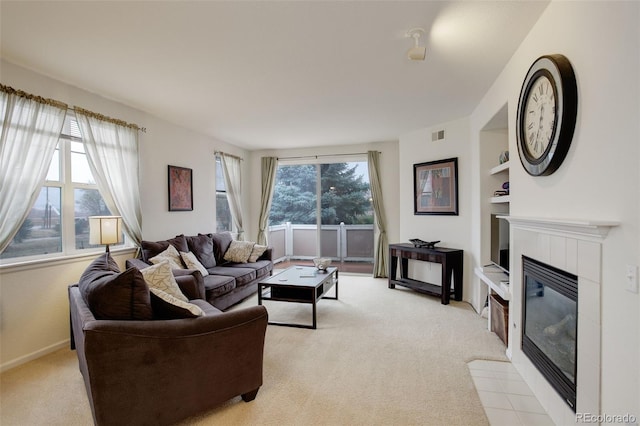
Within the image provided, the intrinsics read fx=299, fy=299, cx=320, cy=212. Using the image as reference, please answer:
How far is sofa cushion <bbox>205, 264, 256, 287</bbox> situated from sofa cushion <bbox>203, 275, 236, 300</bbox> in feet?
0.43

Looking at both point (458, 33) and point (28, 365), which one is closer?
point (458, 33)

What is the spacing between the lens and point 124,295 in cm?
179

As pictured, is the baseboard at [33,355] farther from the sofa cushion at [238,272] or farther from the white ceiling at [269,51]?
the white ceiling at [269,51]

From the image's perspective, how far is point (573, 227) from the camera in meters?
1.60

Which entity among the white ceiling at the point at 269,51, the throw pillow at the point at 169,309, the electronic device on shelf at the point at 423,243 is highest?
the white ceiling at the point at 269,51

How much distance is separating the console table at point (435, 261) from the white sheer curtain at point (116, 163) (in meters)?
3.70

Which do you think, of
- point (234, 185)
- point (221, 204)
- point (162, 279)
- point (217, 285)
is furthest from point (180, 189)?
point (162, 279)

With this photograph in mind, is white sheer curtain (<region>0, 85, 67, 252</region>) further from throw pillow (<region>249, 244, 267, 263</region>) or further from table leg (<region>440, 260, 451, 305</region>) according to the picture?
table leg (<region>440, 260, 451, 305</region>)

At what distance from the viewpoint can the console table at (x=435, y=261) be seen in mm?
4207

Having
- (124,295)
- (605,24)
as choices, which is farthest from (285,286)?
(605,24)

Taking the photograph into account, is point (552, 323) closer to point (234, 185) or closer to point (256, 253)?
point (256, 253)

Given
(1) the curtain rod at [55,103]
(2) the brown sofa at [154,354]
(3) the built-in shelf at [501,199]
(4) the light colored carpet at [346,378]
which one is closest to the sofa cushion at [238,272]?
(4) the light colored carpet at [346,378]

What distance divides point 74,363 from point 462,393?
3243mm

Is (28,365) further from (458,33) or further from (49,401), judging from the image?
(458,33)
